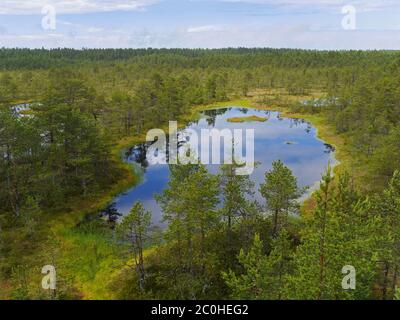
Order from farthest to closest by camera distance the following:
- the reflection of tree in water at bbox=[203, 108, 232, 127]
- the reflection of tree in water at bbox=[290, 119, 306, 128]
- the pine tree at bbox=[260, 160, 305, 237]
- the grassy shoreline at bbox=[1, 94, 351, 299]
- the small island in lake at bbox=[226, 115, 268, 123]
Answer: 1. the small island in lake at bbox=[226, 115, 268, 123]
2. the reflection of tree in water at bbox=[203, 108, 232, 127]
3. the reflection of tree in water at bbox=[290, 119, 306, 128]
4. the grassy shoreline at bbox=[1, 94, 351, 299]
5. the pine tree at bbox=[260, 160, 305, 237]

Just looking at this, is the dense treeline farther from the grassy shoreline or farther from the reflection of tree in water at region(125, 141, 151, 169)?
the reflection of tree in water at region(125, 141, 151, 169)

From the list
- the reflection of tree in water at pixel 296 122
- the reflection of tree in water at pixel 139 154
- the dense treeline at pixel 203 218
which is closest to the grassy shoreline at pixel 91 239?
the dense treeline at pixel 203 218

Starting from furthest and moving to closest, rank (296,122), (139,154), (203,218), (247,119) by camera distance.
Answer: (247,119)
(296,122)
(139,154)
(203,218)

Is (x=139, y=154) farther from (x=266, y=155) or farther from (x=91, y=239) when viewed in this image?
(x=91, y=239)

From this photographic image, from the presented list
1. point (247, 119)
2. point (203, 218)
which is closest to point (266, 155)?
point (247, 119)

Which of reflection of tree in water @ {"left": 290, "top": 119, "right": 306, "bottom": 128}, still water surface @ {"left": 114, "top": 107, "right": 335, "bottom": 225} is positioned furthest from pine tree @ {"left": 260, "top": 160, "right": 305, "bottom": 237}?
reflection of tree in water @ {"left": 290, "top": 119, "right": 306, "bottom": 128}

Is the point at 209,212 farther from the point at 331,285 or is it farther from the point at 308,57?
the point at 308,57

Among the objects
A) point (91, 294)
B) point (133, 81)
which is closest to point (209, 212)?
point (91, 294)

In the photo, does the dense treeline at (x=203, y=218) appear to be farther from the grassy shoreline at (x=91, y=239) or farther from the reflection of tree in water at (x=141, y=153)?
the reflection of tree in water at (x=141, y=153)
